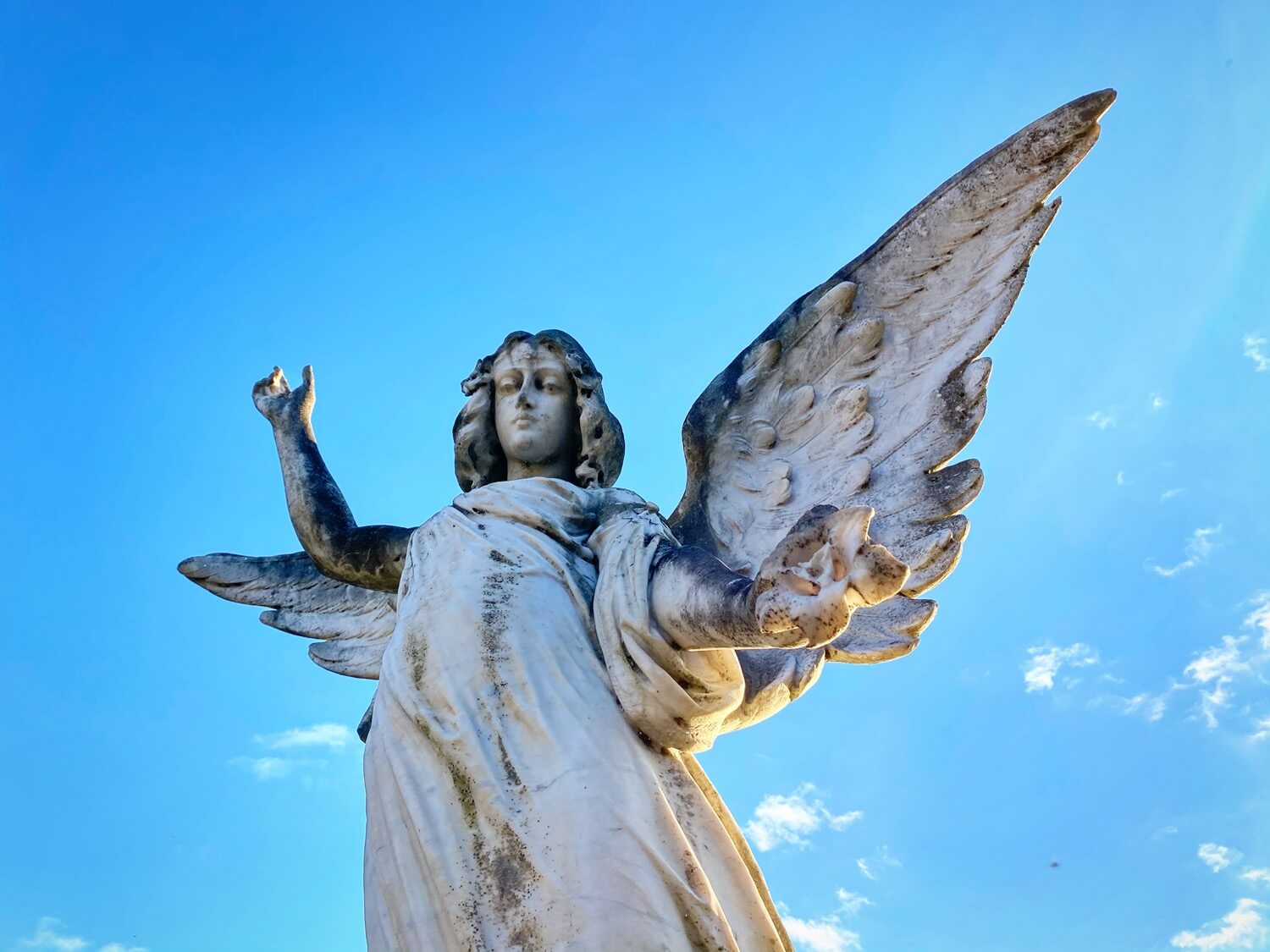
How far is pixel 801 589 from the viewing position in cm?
450

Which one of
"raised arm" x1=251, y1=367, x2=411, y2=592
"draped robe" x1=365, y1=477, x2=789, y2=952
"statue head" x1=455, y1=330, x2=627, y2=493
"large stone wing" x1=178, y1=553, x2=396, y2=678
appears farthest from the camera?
"large stone wing" x1=178, y1=553, x2=396, y2=678

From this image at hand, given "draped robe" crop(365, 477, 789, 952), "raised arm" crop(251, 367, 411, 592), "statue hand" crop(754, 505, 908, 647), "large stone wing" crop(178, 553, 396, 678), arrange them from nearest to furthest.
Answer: "statue hand" crop(754, 505, 908, 647) < "draped robe" crop(365, 477, 789, 952) < "raised arm" crop(251, 367, 411, 592) < "large stone wing" crop(178, 553, 396, 678)

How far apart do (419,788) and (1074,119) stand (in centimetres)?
390

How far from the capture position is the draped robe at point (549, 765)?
4.63m

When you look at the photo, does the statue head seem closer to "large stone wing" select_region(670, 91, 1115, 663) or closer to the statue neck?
the statue neck

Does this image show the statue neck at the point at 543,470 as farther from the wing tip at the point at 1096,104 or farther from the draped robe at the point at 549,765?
the wing tip at the point at 1096,104

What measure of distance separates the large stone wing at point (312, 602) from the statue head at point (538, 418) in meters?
0.97

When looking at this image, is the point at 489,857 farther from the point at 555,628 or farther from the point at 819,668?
the point at 819,668

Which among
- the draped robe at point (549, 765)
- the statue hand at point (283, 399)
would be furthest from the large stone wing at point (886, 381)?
the statue hand at point (283, 399)

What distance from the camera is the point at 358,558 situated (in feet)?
22.2

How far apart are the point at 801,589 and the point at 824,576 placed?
0.09 m

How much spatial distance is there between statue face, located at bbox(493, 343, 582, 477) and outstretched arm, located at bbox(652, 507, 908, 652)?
5.46ft

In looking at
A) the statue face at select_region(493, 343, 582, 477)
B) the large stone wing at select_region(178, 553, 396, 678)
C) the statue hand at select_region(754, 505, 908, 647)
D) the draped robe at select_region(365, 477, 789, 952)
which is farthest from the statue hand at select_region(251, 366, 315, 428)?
the statue hand at select_region(754, 505, 908, 647)

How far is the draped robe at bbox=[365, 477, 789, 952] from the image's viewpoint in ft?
15.2
